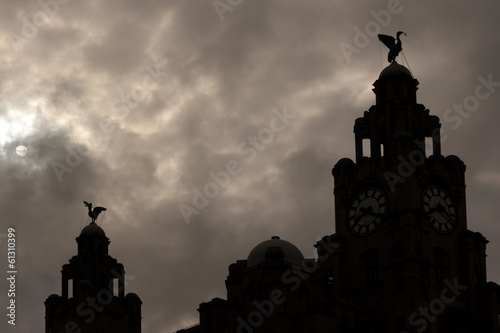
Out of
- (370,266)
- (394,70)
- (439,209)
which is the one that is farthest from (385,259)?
(394,70)

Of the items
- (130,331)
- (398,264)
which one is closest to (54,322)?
(130,331)

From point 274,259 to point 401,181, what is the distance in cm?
1702

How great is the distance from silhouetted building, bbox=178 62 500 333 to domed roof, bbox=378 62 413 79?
0.16 meters

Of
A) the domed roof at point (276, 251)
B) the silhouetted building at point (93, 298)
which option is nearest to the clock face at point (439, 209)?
the domed roof at point (276, 251)

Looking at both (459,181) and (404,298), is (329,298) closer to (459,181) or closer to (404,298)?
(404,298)

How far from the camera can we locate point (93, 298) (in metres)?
163

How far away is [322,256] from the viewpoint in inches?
6147

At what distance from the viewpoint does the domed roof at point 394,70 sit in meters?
161

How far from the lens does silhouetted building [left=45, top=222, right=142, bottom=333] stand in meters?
161

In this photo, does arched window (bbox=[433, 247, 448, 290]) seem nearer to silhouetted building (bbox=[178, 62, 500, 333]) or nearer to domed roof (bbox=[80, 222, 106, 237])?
silhouetted building (bbox=[178, 62, 500, 333])

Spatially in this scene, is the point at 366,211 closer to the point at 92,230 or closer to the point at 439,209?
the point at 439,209

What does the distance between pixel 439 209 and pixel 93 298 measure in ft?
130

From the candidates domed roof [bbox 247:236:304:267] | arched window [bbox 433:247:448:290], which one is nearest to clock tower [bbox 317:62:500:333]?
arched window [bbox 433:247:448:290]

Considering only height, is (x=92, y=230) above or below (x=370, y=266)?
above
